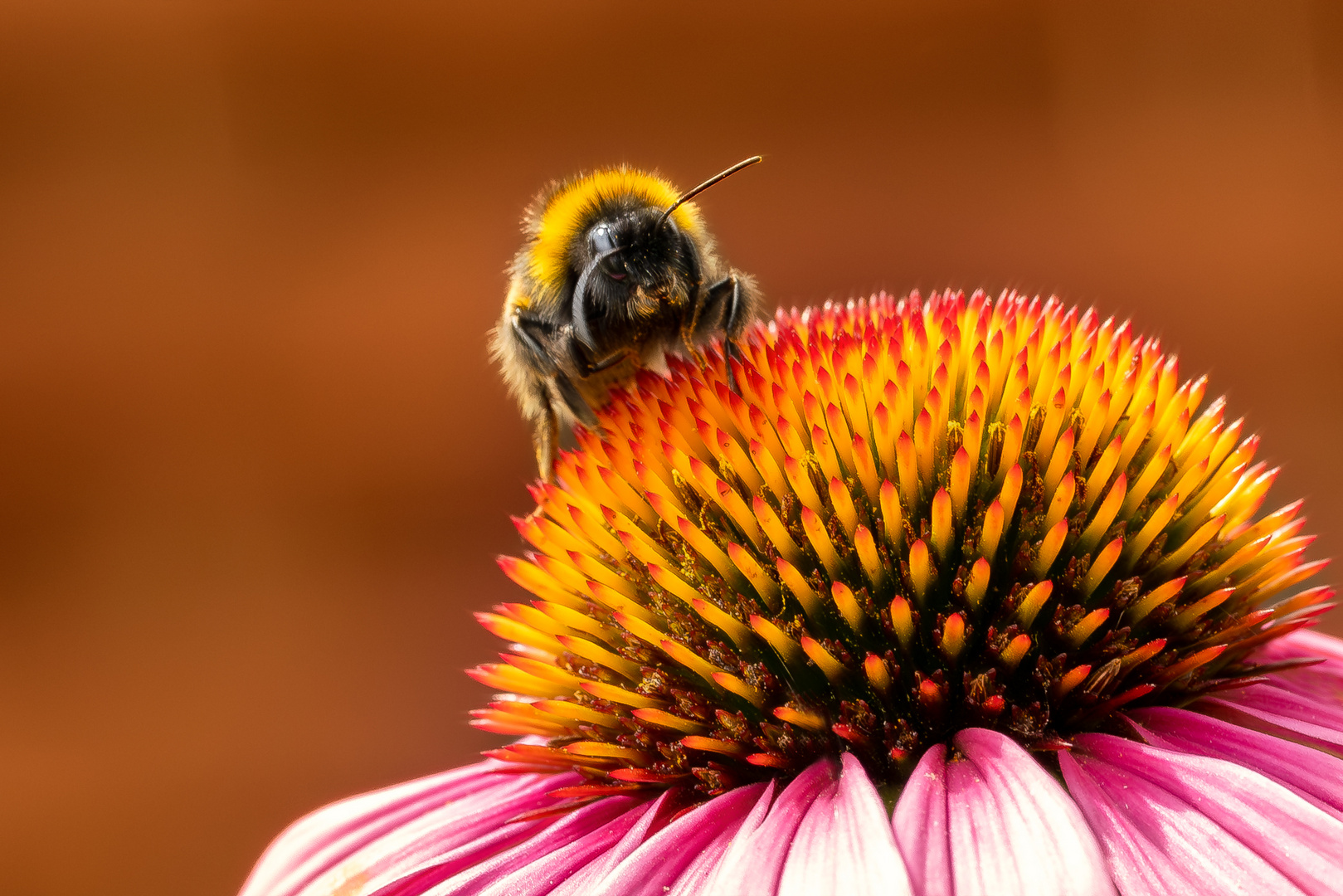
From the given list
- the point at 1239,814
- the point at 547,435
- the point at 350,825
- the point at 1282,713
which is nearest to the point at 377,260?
the point at 547,435

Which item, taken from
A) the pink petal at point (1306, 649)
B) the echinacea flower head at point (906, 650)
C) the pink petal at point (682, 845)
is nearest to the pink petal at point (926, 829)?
the echinacea flower head at point (906, 650)

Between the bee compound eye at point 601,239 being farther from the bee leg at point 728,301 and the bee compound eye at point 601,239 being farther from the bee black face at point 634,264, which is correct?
the bee leg at point 728,301

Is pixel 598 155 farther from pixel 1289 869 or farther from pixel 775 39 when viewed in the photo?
pixel 1289 869

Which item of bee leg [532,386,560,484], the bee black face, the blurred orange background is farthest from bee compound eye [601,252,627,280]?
the blurred orange background

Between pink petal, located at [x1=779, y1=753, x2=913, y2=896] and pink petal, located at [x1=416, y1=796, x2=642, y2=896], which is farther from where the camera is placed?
pink petal, located at [x1=416, y1=796, x2=642, y2=896]

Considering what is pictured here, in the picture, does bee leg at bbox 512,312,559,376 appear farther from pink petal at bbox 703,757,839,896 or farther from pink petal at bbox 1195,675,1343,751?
pink petal at bbox 1195,675,1343,751

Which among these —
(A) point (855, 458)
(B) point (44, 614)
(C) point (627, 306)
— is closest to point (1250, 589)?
(A) point (855, 458)

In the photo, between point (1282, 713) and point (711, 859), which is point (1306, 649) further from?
point (711, 859)
